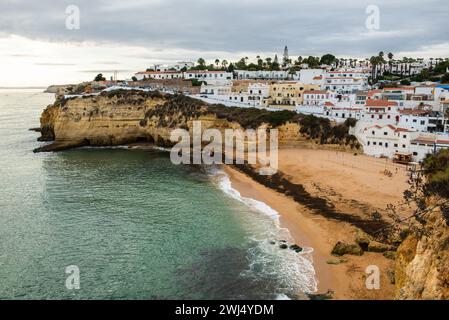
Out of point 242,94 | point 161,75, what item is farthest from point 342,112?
point 161,75

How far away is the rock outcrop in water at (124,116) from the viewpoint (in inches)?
2328

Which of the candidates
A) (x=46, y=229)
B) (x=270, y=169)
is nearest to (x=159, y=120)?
(x=270, y=169)

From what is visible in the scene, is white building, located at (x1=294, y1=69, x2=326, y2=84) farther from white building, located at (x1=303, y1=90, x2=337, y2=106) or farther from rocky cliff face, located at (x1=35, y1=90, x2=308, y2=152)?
rocky cliff face, located at (x1=35, y1=90, x2=308, y2=152)

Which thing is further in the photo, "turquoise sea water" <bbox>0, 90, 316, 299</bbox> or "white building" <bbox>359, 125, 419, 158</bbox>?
"white building" <bbox>359, 125, 419, 158</bbox>

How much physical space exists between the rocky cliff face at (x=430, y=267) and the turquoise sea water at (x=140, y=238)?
599cm

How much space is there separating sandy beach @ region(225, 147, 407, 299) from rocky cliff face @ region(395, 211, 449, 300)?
14.1 feet

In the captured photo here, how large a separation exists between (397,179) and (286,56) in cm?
11859

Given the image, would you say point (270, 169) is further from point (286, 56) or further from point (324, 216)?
point (286, 56)

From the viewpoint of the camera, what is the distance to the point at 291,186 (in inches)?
1486

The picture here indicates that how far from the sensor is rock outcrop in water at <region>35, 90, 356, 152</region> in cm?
5912

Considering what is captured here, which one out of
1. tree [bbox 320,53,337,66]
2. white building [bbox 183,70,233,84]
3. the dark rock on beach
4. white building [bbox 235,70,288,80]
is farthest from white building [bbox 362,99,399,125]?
tree [bbox 320,53,337,66]

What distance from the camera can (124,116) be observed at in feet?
204

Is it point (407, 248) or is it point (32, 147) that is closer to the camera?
point (407, 248)
